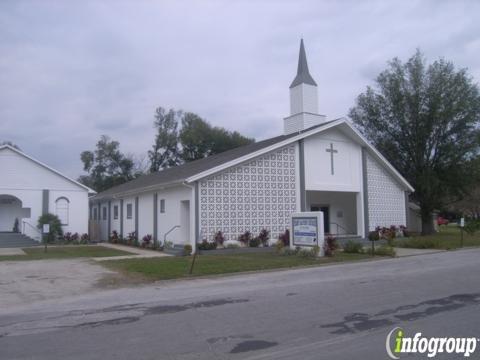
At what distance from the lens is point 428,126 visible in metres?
34.5

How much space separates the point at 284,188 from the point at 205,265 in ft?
29.5

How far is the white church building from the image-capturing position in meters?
21.8

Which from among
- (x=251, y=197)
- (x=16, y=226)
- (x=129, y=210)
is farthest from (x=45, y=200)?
(x=251, y=197)

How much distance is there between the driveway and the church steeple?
13.9 meters

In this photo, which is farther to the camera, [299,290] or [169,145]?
[169,145]

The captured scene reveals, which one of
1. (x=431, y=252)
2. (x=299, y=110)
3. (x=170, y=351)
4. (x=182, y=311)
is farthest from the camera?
A: (x=299, y=110)

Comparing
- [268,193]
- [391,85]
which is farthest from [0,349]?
[391,85]

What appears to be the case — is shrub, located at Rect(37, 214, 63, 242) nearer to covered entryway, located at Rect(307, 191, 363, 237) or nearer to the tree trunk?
covered entryway, located at Rect(307, 191, 363, 237)

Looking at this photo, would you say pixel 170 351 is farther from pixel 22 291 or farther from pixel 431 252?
pixel 431 252

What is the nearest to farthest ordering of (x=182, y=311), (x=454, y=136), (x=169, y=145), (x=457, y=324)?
1. (x=457, y=324)
2. (x=182, y=311)
3. (x=454, y=136)
4. (x=169, y=145)

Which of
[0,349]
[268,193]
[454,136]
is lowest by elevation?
[0,349]

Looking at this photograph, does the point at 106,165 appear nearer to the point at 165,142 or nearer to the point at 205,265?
the point at 165,142

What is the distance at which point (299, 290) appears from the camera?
1107 cm

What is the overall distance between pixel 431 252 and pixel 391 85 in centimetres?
1832
